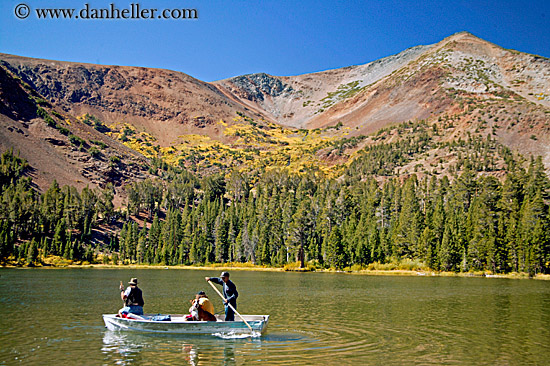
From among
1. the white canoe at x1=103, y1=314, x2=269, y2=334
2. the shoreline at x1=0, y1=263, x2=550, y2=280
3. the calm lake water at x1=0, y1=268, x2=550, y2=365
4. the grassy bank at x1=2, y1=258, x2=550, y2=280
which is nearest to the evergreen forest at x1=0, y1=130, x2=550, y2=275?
the grassy bank at x1=2, y1=258, x2=550, y2=280

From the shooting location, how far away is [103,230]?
180 meters

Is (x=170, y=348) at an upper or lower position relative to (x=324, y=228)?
lower

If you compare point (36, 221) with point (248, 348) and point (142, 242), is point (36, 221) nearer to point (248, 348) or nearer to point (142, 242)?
point (142, 242)

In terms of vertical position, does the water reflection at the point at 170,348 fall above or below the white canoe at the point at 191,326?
below

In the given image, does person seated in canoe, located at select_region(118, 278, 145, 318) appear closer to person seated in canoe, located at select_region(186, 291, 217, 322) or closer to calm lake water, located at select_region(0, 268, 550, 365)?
calm lake water, located at select_region(0, 268, 550, 365)

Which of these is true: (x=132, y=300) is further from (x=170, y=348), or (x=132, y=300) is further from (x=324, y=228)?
(x=324, y=228)

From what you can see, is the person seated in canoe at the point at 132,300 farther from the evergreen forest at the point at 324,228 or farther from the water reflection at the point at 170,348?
the evergreen forest at the point at 324,228

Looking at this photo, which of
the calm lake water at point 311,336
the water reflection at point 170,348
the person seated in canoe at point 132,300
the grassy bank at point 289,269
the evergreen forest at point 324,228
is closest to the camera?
the water reflection at point 170,348

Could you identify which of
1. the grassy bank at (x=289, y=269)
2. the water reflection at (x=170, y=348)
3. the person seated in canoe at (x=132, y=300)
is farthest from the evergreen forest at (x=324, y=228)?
the water reflection at (x=170, y=348)

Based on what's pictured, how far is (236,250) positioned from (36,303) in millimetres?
109432

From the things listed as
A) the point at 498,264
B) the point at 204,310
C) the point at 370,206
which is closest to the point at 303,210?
the point at 370,206

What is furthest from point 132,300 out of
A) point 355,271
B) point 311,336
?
point 355,271

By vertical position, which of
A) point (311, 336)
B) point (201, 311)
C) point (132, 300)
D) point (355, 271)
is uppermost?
point (132, 300)

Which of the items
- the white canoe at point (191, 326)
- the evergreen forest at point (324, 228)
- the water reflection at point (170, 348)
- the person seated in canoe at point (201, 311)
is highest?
the evergreen forest at point (324, 228)
